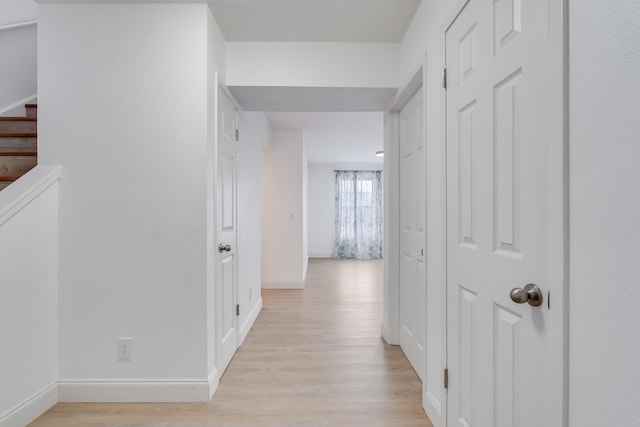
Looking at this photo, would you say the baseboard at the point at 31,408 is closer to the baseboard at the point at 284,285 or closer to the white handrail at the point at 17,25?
the white handrail at the point at 17,25

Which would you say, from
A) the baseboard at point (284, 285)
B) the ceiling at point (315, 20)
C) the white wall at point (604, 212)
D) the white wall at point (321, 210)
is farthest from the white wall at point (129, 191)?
the white wall at point (321, 210)

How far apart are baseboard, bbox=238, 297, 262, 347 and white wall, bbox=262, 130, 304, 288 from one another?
48.2 inches

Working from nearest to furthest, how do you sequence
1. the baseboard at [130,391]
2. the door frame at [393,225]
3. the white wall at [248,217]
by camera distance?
the baseboard at [130,391]
the door frame at [393,225]
the white wall at [248,217]

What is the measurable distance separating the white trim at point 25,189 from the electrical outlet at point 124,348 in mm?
875

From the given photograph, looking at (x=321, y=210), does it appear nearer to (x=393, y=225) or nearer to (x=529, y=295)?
(x=393, y=225)

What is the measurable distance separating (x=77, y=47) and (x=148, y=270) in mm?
1385

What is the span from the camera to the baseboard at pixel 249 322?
9.52 ft

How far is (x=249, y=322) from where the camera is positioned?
3256 mm

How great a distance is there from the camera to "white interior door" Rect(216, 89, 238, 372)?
2289mm

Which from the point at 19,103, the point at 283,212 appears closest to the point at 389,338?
the point at 283,212

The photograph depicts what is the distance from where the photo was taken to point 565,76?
2.75 ft

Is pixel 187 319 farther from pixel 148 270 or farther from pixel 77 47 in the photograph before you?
pixel 77 47

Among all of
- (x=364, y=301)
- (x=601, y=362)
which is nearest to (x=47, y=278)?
(x=601, y=362)

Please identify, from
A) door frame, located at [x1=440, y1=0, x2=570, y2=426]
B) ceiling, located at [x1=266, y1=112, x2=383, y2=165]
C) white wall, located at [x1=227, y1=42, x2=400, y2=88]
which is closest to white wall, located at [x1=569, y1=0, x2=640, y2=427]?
door frame, located at [x1=440, y1=0, x2=570, y2=426]
